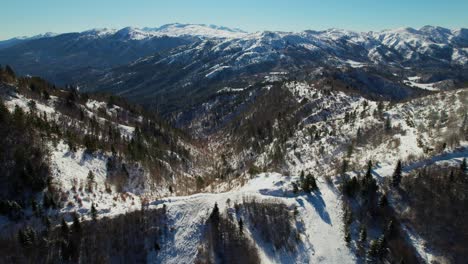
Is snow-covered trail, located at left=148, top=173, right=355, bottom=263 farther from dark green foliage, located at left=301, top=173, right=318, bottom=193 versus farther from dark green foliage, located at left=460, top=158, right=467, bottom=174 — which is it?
dark green foliage, located at left=460, top=158, right=467, bottom=174

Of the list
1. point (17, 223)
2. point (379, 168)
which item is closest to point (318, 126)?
point (379, 168)

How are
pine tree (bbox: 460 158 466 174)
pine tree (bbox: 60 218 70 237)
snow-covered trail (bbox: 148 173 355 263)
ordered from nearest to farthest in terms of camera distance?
pine tree (bbox: 60 218 70 237), snow-covered trail (bbox: 148 173 355 263), pine tree (bbox: 460 158 466 174)

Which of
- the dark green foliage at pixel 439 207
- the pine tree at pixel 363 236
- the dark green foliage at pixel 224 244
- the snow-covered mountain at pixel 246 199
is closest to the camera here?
the dark green foliage at pixel 224 244

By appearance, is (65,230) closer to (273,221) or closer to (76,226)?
(76,226)

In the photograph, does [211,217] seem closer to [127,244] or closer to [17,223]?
[127,244]

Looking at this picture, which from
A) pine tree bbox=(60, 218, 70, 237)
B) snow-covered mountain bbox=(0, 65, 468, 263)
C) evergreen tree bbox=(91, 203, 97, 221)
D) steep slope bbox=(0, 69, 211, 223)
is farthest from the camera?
steep slope bbox=(0, 69, 211, 223)

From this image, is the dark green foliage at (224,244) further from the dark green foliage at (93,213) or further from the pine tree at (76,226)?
the pine tree at (76,226)

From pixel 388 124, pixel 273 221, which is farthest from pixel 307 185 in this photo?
pixel 388 124

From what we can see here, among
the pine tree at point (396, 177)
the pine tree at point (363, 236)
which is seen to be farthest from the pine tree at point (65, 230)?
the pine tree at point (396, 177)

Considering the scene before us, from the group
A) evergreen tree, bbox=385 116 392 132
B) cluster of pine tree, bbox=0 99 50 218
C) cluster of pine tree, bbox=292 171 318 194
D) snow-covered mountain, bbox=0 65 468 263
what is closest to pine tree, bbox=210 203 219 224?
snow-covered mountain, bbox=0 65 468 263
